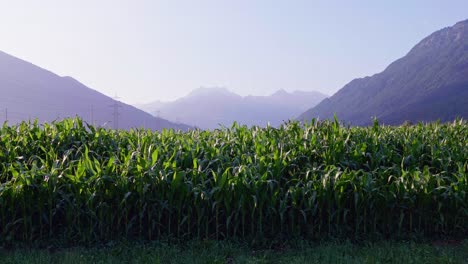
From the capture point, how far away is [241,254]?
589 cm

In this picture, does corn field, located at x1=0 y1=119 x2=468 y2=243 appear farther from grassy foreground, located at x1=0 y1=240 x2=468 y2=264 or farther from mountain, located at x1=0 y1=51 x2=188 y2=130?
mountain, located at x1=0 y1=51 x2=188 y2=130

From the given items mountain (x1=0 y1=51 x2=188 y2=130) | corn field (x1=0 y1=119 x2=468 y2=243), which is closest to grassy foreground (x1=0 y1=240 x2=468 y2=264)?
corn field (x1=0 y1=119 x2=468 y2=243)

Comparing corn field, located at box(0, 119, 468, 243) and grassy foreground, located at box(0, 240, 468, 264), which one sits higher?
corn field, located at box(0, 119, 468, 243)

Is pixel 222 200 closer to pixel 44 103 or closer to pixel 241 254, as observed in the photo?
pixel 241 254

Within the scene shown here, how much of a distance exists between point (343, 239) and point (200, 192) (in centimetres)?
210

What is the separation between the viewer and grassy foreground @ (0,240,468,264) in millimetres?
5637

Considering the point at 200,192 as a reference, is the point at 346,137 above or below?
above

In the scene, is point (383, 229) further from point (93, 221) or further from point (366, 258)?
point (93, 221)

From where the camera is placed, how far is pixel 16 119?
152 m

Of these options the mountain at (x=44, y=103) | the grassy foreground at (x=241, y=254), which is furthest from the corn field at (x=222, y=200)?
the mountain at (x=44, y=103)

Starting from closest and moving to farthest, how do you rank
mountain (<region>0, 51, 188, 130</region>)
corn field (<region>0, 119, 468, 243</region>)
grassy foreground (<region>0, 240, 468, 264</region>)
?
grassy foreground (<region>0, 240, 468, 264</region>) → corn field (<region>0, 119, 468, 243</region>) → mountain (<region>0, 51, 188, 130</region>)

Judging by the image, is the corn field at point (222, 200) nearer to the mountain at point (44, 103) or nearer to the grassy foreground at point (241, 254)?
the grassy foreground at point (241, 254)

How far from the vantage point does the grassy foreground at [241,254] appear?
5.64 metres

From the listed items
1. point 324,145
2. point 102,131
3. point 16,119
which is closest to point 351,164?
point 324,145
